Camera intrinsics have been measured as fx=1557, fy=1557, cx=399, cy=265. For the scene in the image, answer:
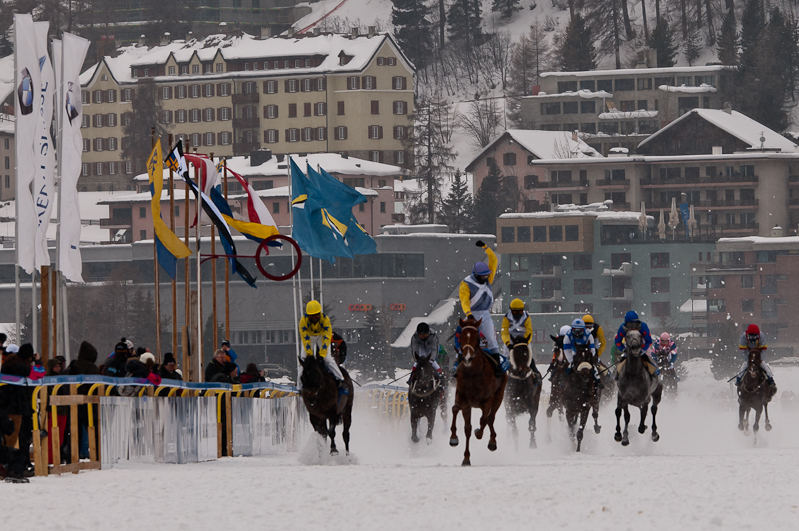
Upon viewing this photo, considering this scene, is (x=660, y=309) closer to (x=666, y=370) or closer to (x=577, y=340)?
(x=666, y=370)

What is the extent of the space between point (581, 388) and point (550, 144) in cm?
11332

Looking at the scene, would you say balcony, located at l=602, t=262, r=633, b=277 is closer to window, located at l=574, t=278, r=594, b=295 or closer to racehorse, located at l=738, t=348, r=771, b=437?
window, located at l=574, t=278, r=594, b=295

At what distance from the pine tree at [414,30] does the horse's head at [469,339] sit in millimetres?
167086

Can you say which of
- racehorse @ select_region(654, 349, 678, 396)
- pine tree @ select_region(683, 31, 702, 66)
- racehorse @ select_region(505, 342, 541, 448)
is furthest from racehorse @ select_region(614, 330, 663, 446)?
pine tree @ select_region(683, 31, 702, 66)

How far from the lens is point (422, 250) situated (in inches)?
4082

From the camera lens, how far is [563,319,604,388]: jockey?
69.2ft

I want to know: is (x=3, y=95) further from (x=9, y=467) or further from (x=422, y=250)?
(x=9, y=467)

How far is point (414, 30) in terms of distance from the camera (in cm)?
18525

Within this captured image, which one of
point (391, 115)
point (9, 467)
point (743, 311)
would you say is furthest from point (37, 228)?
point (391, 115)

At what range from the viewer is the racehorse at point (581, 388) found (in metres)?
21.2

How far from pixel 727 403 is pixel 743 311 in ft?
193

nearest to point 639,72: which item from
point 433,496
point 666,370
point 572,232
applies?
point 572,232

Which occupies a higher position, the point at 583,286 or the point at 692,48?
the point at 692,48

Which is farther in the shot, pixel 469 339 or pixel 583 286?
pixel 583 286
